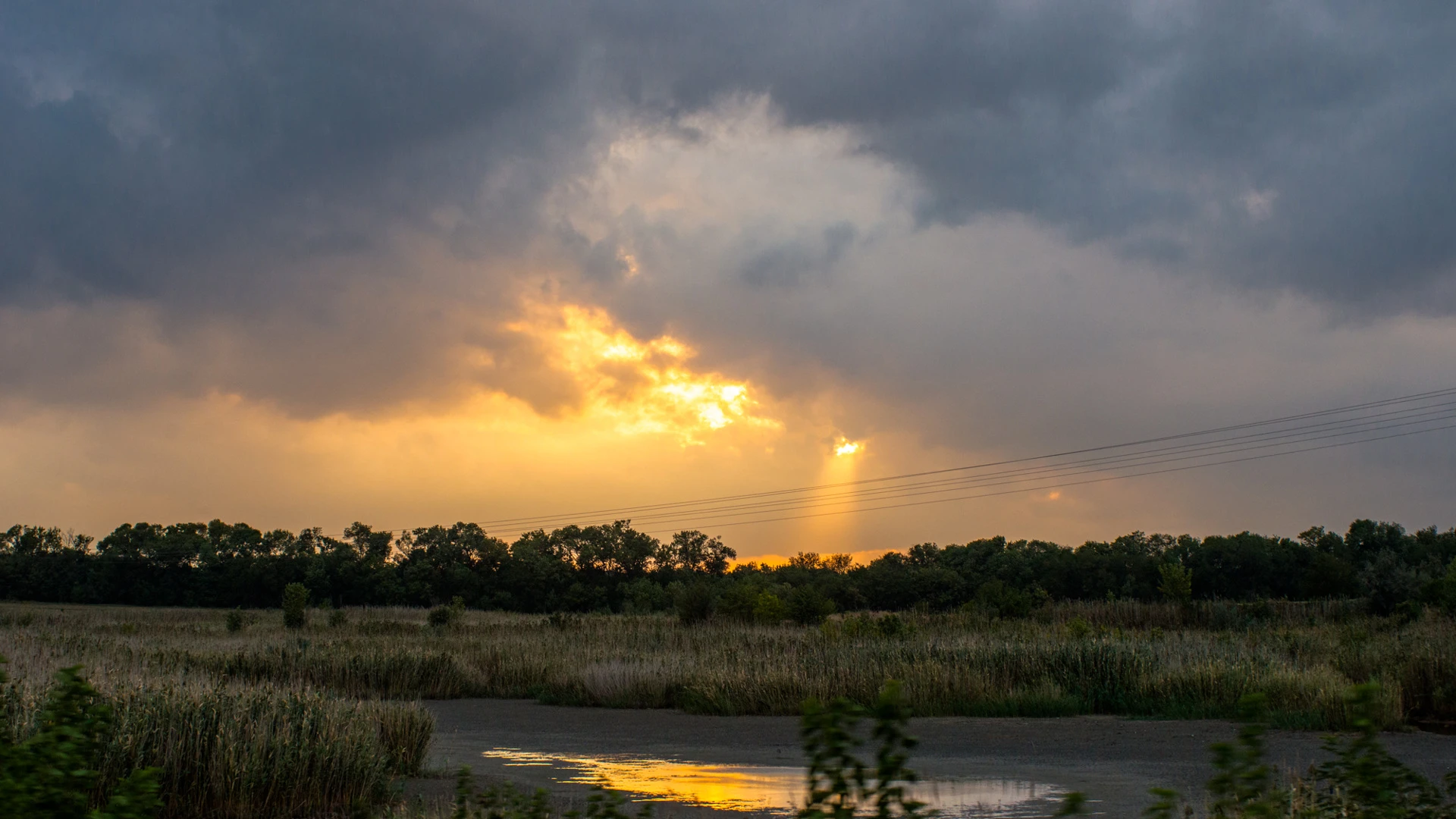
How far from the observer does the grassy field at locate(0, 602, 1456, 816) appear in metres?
11.2

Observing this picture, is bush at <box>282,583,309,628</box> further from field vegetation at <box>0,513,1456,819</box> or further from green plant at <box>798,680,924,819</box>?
green plant at <box>798,680,924,819</box>

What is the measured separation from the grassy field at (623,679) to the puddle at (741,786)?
8.36 feet

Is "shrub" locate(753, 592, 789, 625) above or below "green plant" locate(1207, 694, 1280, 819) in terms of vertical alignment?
below

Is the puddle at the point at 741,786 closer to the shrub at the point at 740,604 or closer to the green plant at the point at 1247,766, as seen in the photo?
the green plant at the point at 1247,766

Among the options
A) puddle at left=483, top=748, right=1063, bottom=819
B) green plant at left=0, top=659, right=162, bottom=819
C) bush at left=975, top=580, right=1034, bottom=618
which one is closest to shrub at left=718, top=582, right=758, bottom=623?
bush at left=975, top=580, right=1034, bottom=618

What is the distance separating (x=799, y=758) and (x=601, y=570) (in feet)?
306

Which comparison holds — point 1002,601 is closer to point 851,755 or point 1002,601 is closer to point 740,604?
point 740,604

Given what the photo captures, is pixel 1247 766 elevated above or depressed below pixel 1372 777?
above

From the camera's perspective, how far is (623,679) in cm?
2830

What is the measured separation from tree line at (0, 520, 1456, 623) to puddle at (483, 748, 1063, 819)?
60.4 meters

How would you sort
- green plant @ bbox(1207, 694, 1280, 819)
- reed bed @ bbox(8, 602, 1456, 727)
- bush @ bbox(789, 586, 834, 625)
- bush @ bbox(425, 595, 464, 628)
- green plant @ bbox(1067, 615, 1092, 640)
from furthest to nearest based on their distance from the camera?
bush @ bbox(425, 595, 464, 628) → bush @ bbox(789, 586, 834, 625) → green plant @ bbox(1067, 615, 1092, 640) → reed bed @ bbox(8, 602, 1456, 727) → green plant @ bbox(1207, 694, 1280, 819)

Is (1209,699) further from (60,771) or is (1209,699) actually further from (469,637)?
(469,637)

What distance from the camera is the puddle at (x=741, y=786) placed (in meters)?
11.5

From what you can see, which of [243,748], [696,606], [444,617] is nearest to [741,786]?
[243,748]
